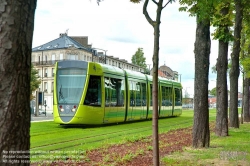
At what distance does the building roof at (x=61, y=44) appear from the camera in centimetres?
8965

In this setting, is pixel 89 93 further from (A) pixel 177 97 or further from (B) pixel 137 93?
(A) pixel 177 97

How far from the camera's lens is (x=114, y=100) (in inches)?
944

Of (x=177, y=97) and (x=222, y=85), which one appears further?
(x=177, y=97)

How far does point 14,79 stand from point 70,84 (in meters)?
17.6

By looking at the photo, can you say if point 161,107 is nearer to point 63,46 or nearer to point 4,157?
point 4,157

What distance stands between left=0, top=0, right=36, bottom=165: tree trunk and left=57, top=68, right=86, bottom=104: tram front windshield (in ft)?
56.5

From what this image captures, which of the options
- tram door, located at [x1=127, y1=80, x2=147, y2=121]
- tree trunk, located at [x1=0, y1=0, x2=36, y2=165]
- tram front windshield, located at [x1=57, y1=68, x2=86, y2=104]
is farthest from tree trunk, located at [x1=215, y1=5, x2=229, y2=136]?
tree trunk, located at [x1=0, y1=0, x2=36, y2=165]

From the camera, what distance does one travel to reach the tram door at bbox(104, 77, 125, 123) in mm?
22922

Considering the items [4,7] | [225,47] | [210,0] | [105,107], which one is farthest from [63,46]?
[4,7]

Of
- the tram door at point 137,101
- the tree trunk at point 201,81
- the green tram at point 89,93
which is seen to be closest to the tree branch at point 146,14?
the tree trunk at point 201,81

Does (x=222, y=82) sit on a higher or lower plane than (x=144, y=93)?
higher

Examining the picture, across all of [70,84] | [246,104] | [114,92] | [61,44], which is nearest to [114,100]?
[114,92]

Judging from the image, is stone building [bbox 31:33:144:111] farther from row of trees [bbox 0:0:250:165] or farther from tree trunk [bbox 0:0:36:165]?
tree trunk [bbox 0:0:36:165]

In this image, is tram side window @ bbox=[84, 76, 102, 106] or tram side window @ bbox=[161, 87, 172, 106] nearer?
tram side window @ bbox=[84, 76, 102, 106]
